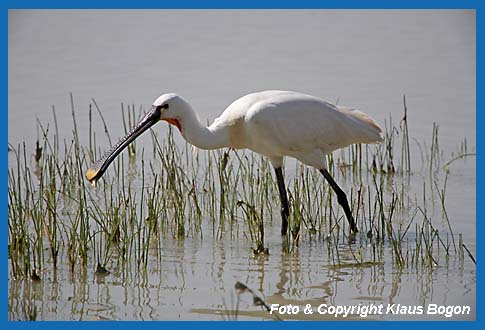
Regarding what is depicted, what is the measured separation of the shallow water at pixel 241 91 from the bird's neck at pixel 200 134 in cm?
75

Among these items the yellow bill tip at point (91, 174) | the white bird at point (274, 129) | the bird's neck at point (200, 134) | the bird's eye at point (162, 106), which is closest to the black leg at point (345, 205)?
the white bird at point (274, 129)

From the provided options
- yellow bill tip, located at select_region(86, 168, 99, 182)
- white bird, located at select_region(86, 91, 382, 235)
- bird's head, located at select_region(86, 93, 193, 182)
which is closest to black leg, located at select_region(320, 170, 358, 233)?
white bird, located at select_region(86, 91, 382, 235)

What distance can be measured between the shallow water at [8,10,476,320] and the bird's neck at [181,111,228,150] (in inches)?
29.7

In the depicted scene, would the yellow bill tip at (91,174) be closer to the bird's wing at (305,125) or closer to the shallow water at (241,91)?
the shallow water at (241,91)

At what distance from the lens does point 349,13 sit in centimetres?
2000

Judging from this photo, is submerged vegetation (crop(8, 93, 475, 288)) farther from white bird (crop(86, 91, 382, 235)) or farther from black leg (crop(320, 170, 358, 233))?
white bird (crop(86, 91, 382, 235))

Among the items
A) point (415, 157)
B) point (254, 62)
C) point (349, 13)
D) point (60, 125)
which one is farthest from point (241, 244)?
point (349, 13)

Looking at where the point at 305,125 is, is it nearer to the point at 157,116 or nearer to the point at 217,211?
the point at 217,211

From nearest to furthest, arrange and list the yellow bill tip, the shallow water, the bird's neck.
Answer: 1. the shallow water
2. the yellow bill tip
3. the bird's neck

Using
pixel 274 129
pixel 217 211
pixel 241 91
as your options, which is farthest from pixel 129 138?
pixel 241 91

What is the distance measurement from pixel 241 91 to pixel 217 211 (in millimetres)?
4810

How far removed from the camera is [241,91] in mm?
14781

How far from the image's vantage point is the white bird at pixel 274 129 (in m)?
9.57

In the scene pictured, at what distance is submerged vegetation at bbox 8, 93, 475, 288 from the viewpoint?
838 centimetres
